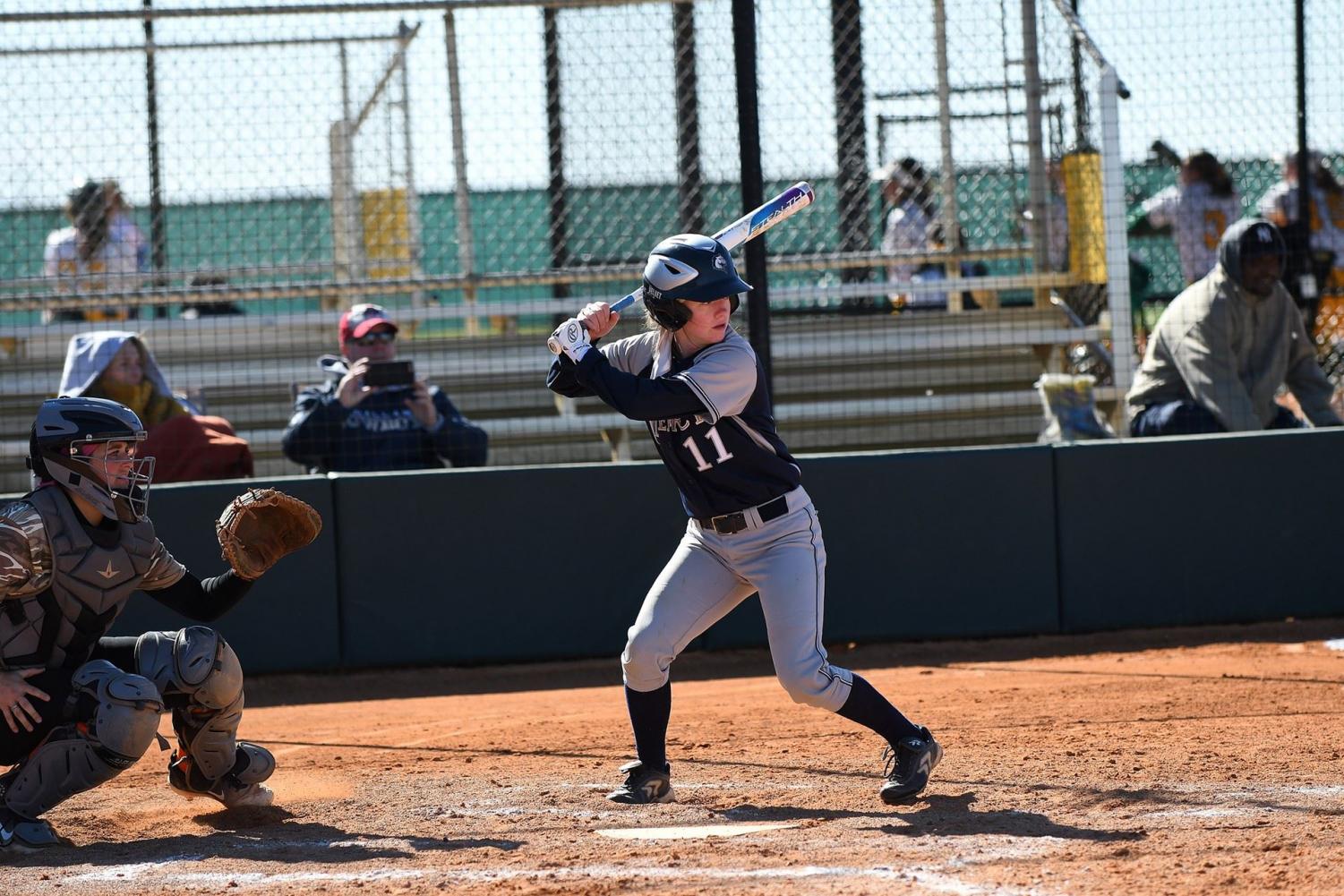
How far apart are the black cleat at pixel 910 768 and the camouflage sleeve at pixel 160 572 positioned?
2.14 metres

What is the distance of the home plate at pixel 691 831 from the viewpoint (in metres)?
4.04

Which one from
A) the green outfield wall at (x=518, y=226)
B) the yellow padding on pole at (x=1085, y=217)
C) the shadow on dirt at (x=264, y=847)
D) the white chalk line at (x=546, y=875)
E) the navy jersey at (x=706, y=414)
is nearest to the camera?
the white chalk line at (x=546, y=875)

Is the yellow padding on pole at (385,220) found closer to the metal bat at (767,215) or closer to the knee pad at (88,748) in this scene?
the metal bat at (767,215)

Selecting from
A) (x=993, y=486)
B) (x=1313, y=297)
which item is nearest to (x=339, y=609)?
(x=993, y=486)

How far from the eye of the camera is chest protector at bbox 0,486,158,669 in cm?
422

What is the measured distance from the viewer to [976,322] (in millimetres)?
9547

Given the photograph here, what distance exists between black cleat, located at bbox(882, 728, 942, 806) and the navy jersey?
31.6 inches

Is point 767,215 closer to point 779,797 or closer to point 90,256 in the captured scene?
point 779,797

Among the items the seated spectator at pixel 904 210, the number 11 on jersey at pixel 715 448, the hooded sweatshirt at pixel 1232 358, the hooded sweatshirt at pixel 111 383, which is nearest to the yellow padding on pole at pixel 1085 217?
the seated spectator at pixel 904 210

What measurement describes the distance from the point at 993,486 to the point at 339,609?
312 centimetres

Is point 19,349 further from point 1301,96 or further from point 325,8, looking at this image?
point 1301,96

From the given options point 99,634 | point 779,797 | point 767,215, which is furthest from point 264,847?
point 767,215

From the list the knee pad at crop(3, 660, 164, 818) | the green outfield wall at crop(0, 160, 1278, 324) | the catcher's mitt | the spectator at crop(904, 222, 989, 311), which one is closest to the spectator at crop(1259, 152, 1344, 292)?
the green outfield wall at crop(0, 160, 1278, 324)

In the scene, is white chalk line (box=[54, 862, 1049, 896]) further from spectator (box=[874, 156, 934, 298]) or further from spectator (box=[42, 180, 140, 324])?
spectator (box=[874, 156, 934, 298])
